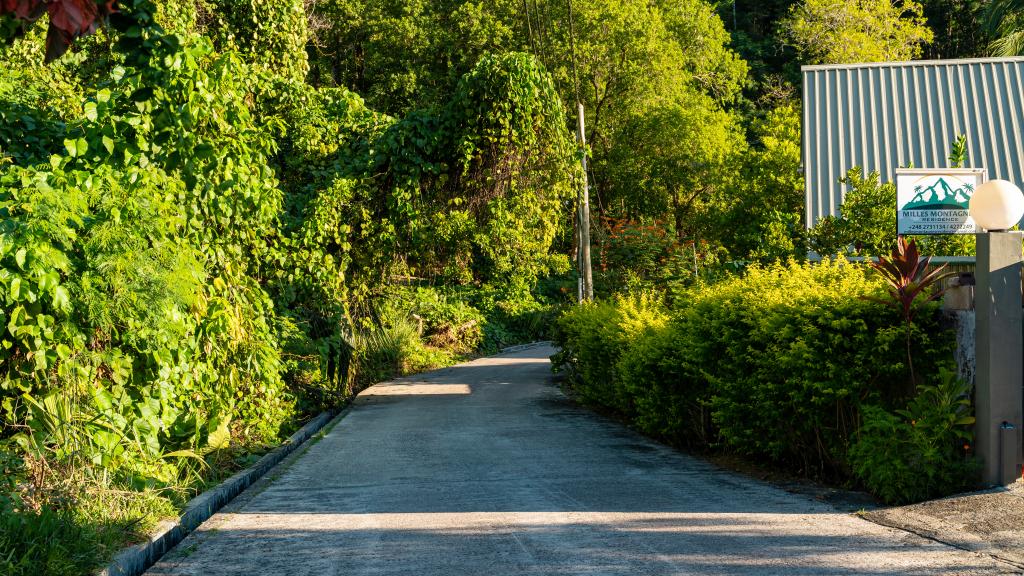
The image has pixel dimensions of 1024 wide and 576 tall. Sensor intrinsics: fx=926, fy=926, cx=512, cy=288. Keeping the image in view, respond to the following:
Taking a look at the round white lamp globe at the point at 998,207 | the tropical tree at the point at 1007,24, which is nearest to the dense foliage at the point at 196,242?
the round white lamp globe at the point at 998,207

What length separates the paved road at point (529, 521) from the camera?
19.7 ft

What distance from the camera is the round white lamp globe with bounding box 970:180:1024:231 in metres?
7.51

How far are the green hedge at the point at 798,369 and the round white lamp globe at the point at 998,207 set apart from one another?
2.69ft

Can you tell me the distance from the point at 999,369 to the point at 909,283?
3.27 feet

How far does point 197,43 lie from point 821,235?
917 centimetres

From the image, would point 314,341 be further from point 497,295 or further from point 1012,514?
point 497,295

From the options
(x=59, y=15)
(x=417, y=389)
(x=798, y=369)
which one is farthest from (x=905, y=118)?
(x=59, y=15)

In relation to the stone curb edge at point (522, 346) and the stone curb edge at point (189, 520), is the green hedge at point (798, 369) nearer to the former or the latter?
the stone curb edge at point (189, 520)

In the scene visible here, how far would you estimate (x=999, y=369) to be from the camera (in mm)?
7223

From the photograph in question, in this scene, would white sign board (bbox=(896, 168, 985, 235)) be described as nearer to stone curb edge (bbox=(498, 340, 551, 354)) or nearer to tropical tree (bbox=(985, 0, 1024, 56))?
tropical tree (bbox=(985, 0, 1024, 56))

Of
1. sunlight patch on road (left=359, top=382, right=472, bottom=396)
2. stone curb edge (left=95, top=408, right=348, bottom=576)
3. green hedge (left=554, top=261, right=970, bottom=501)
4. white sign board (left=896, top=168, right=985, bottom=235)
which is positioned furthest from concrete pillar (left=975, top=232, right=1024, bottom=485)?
sunlight patch on road (left=359, top=382, right=472, bottom=396)

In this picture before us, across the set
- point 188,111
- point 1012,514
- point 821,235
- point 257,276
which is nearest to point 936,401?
point 1012,514

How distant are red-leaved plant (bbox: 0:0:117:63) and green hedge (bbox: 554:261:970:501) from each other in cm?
655

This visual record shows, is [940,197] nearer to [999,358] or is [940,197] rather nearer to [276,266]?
[999,358]
